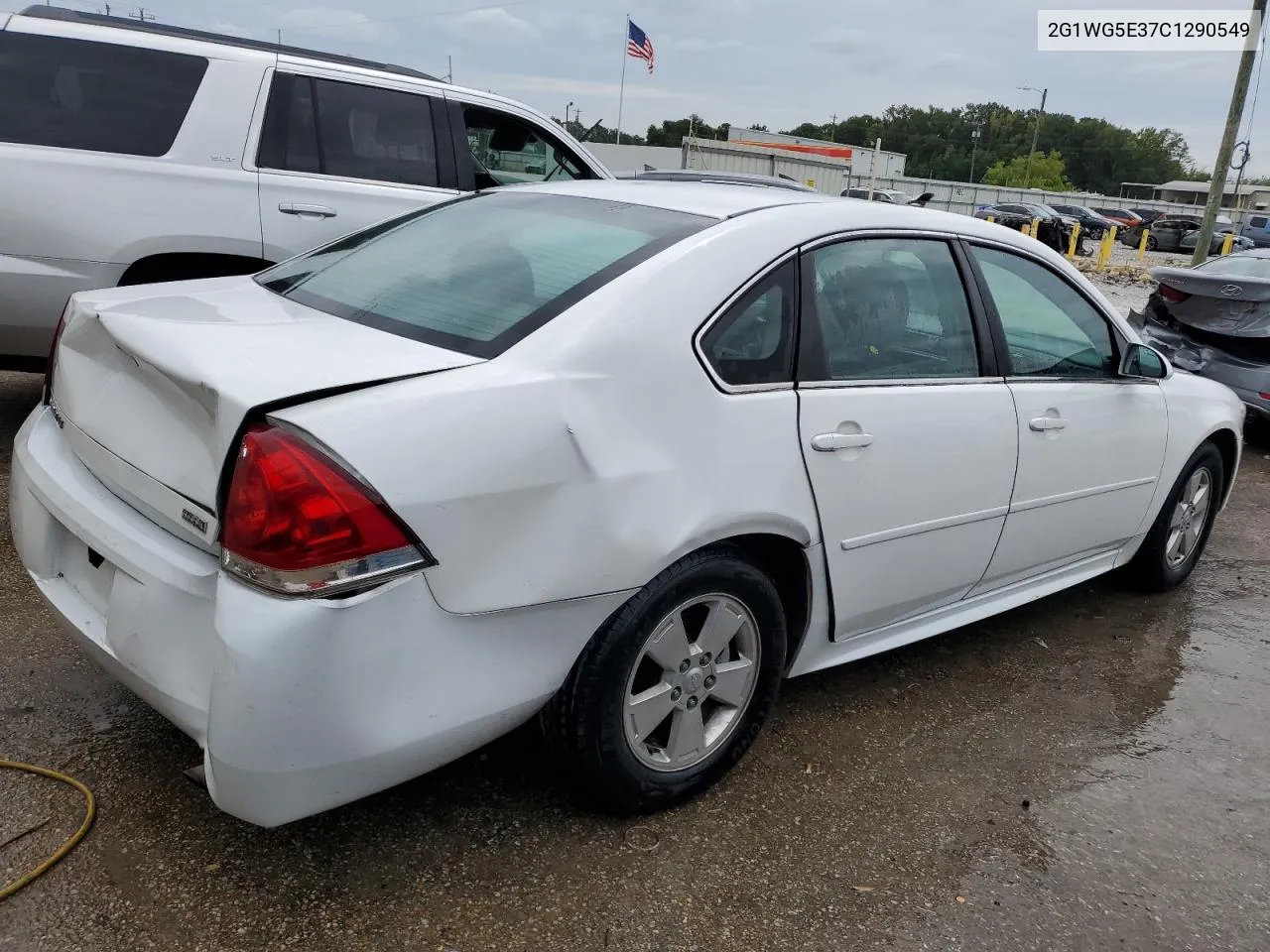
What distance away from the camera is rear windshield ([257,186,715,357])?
2.30 meters

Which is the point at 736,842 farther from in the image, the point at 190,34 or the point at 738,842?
the point at 190,34

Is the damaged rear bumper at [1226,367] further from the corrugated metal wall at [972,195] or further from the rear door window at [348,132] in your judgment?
the corrugated metal wall at [972,195]

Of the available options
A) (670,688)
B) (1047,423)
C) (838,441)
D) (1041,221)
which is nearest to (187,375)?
(670,688)

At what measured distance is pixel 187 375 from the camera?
1954mm

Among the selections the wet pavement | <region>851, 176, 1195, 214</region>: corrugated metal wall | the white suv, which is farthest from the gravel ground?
<region>851, 176, 1195, 214</region>: corrugated metal wall

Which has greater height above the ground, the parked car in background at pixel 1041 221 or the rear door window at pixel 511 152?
the rear door window at pixel 511 152

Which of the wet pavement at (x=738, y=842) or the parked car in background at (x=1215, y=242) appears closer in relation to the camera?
the wet pavement at (x=738, y=842)

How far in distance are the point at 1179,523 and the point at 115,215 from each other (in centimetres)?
477

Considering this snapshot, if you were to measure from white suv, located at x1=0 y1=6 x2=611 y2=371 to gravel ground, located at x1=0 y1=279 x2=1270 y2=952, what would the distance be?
1652 millimetres

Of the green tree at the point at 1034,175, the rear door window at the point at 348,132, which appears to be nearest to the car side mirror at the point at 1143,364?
the rear door window at the point at 348,132

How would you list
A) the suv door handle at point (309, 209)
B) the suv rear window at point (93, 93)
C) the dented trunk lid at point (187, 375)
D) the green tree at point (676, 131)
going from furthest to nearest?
the green tree at point (676, 131) → the suv door handle at point (309, 209) → the suv rear window at point (93, 93) → the dented trunk lid at point (187, 375)

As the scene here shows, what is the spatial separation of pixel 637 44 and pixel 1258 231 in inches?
1050

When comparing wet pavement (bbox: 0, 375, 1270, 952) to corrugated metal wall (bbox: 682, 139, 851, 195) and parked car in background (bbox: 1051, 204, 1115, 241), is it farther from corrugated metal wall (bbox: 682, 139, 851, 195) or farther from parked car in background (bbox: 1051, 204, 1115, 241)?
parked car in background (bbox: 1051, 204, 1115, 241)

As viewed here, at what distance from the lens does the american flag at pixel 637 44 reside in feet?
75.3
